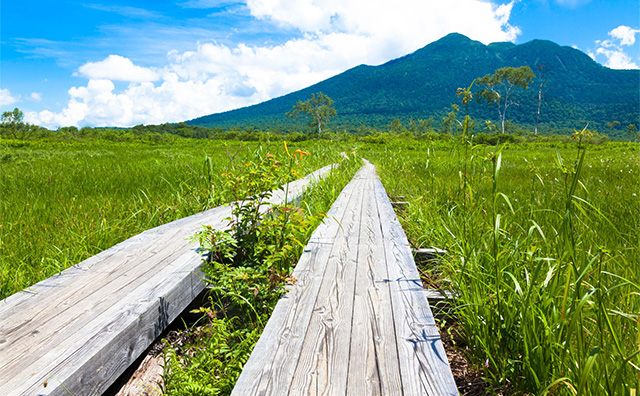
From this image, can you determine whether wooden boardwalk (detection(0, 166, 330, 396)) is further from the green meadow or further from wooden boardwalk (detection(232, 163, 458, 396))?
wooden boardwalk (detection(232, 163, 458, 396))

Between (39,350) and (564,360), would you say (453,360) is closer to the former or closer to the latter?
(564,360)

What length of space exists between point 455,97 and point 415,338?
7730 inches

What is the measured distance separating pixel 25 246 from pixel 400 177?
5.60m

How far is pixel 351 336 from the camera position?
55.4 inches

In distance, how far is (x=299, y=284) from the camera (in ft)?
6.14

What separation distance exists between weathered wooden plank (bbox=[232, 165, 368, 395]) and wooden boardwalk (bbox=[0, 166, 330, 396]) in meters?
0.62

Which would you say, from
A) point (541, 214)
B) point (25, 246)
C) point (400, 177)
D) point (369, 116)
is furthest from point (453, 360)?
point (369, 116)

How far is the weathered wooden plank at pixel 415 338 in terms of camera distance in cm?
112

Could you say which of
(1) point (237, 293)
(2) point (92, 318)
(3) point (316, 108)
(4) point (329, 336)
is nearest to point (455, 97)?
(3) point (316, 108)

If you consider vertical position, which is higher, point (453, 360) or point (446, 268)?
point (446, 268)

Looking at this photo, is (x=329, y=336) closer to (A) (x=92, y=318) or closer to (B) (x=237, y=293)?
(B) (x=237, y=293)

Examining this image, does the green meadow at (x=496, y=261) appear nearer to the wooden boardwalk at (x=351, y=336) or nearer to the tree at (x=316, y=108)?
the wooden boardwalk at (x=351, y=336)

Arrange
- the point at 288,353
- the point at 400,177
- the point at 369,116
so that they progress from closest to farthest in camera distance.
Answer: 1. the point at 288,353
2. the point at 400,177
3. the point at 369,116

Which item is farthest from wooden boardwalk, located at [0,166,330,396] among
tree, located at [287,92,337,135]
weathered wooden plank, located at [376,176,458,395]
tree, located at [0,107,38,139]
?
tree, located at [287,92,337,135]
